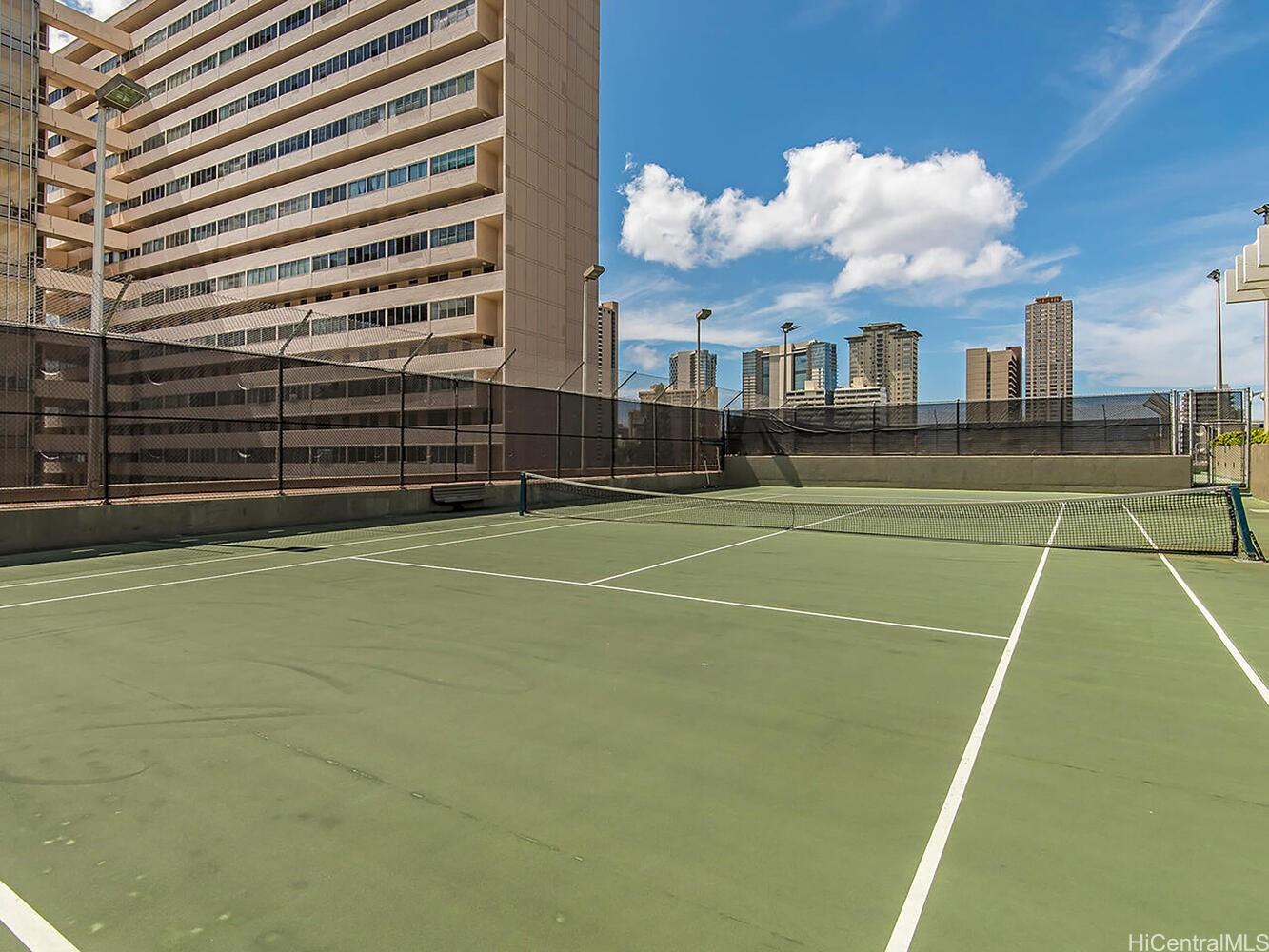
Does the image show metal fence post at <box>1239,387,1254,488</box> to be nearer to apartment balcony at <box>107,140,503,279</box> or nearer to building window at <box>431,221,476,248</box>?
building window at <box>431,221,476,248</box>

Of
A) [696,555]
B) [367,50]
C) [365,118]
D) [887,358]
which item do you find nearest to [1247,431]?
[696,555]

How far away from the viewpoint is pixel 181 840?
8.44 feet

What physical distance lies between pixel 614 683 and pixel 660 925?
2.32 metres

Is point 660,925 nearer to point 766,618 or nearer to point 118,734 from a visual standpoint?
point 118,734

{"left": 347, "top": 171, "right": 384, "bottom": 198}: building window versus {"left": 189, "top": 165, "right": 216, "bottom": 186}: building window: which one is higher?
{"left": 189, "top": 165, "right": 216, "bottom": 186}: building window

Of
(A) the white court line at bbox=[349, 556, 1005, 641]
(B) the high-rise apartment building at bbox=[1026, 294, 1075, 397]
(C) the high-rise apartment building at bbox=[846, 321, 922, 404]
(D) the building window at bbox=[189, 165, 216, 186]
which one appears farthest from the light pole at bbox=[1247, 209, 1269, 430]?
(C) the high-rise apartment building at bbox=[846, 321, 922, 404]

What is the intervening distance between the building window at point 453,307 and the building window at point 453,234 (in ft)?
12.9

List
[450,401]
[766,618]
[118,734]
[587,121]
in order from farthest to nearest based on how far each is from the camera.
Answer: [587,121] < [450,401] < [766,618] < [118,734]

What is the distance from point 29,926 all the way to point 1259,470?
31199 mm

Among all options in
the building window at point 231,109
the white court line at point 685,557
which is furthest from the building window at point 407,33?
the white court line at point 685,557

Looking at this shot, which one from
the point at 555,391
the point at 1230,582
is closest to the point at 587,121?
the point at 555,391

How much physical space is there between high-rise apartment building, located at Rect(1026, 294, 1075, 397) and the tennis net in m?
90.8

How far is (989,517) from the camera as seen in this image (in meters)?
18.1

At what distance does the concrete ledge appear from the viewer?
34.1 ft
